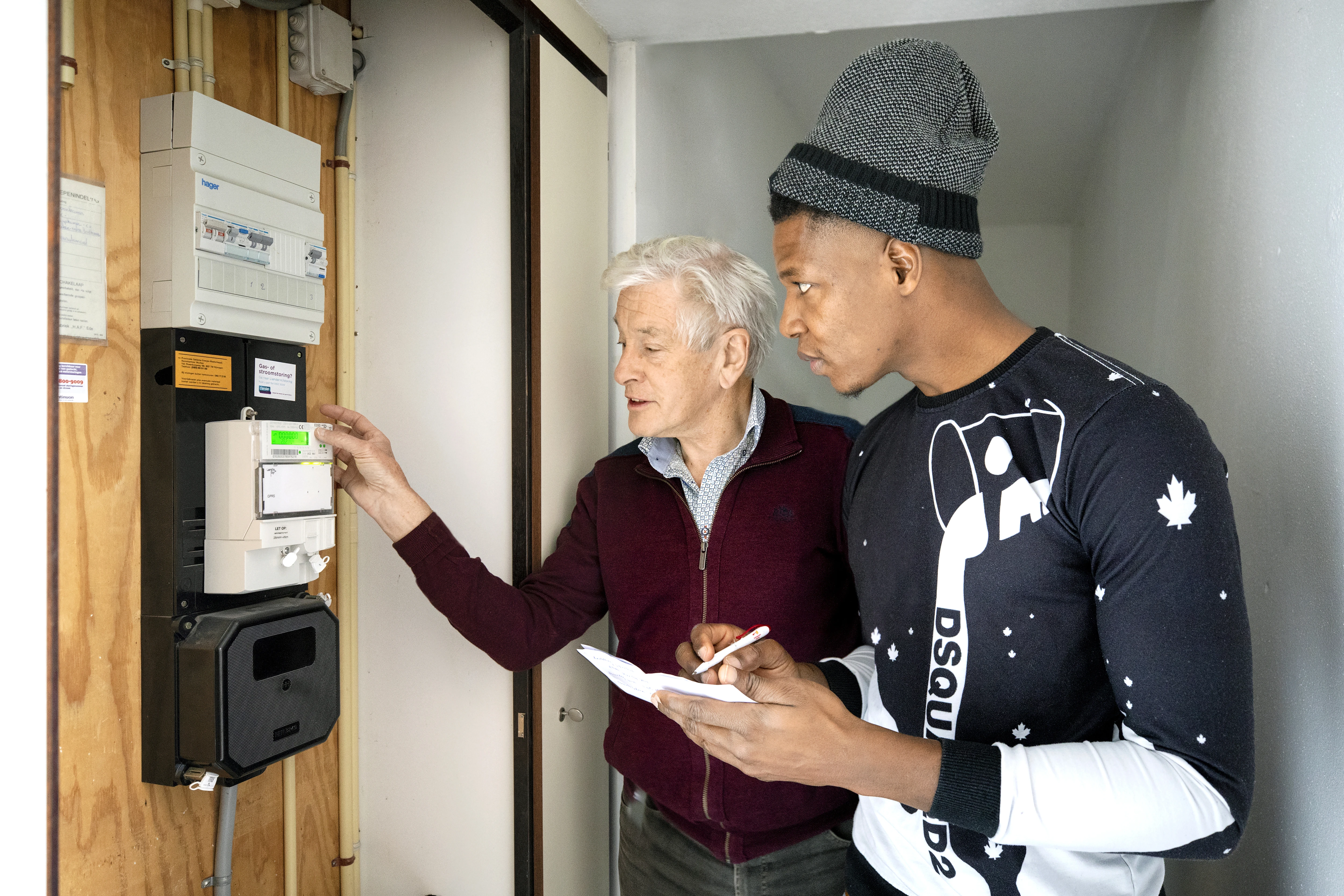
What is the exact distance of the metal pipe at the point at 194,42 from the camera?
1.54 m

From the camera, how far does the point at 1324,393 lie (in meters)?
1.24

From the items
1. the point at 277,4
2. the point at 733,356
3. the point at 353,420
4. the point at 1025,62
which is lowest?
the point at 353,420

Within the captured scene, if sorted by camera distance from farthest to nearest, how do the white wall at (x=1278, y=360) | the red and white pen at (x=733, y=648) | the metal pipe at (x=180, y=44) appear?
the metal pipe at (x=180, y=44) < the white wall at (x=1278, y=360) < the red and white pen at (x=733, y=648)

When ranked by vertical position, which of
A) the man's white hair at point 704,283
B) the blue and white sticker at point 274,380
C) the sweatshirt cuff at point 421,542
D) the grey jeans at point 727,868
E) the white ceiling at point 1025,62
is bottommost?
the grey jeans at point 727,868

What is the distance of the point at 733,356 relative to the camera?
5.99 feet

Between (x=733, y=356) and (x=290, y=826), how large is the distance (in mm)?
1292

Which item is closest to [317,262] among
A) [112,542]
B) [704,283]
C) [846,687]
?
[112,542]

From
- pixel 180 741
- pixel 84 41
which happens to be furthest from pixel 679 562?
pixel 84 41

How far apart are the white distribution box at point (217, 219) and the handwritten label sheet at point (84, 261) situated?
2.4 inches

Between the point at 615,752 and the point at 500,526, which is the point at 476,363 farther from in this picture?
the point at 615,752

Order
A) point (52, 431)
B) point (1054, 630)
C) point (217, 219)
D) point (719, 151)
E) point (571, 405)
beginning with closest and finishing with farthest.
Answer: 1. point (52, 431)
2. point (1054, 630)
3. point (217, 219)
4. point (571, 405)
5. point (719, 151)

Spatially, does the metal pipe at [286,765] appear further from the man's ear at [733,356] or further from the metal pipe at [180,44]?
the man's ear at [733,356]

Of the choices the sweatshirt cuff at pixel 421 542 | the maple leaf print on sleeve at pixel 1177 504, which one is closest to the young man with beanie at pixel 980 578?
the maple leaf print on sleeve at pixel 1177 504

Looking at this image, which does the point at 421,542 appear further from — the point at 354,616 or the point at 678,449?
the point at 678,449
